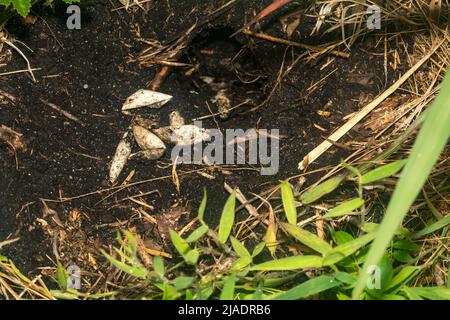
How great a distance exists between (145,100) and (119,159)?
18 cm

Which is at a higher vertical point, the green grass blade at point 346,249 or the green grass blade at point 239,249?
the green grass blade at point 346,249

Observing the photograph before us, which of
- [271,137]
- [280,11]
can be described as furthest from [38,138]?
[280,11]

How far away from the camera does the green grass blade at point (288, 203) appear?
4.88ft

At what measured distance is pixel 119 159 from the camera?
1682mm

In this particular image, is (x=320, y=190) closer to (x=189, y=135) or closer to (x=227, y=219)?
(x=227, y=219)

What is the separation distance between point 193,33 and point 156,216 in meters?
0.53

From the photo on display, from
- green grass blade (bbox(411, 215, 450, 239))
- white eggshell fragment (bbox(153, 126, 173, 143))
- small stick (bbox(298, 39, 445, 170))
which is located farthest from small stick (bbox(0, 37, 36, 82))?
green grass blade (bbox(411, 215, 450, 239))

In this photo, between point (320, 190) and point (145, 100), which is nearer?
point (320, 190)

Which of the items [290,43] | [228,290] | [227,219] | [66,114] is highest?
[290,43]

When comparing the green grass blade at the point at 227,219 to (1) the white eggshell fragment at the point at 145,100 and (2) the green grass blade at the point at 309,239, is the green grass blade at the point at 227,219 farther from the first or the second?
(1) the white eggshell fragment at the point at 145,100

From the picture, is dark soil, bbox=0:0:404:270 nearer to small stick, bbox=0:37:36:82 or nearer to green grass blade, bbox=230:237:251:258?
small stick, bbox=0:37:36:82

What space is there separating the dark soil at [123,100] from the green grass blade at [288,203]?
5.9 inches

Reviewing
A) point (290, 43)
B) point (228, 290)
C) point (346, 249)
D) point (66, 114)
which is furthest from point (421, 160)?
point (66, 114)

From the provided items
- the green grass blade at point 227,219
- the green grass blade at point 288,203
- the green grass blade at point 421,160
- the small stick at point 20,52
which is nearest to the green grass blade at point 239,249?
the green grass blade at point 227,219
